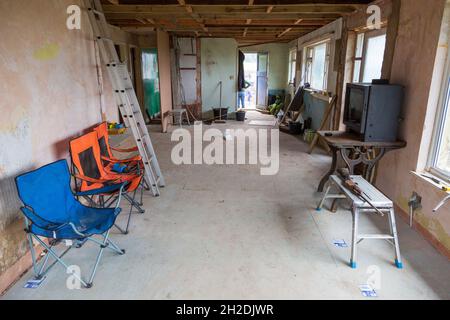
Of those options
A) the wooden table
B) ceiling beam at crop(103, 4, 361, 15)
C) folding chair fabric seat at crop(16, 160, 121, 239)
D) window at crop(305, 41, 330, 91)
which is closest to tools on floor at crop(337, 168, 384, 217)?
the wooden table

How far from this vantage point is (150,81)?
9336mm

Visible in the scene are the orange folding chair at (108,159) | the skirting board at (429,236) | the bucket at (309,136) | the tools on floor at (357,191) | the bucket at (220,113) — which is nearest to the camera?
the tools on floor at (357,191)

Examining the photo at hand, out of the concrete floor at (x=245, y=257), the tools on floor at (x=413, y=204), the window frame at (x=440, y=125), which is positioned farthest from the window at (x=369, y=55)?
the concrete floor at (x=245, y=257)

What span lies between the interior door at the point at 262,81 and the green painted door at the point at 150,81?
3799mm

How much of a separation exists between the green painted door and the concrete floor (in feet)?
19.3

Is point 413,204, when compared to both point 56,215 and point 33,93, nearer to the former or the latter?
point 56,215

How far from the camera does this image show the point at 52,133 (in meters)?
2.73

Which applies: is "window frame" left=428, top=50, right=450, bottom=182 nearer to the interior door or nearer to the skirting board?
the skirting board

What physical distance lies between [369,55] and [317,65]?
296 cm

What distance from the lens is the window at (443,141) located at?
2.67 m

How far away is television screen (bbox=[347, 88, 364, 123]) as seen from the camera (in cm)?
322

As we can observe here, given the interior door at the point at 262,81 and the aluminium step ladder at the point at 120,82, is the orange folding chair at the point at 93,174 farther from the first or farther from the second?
the interior door at the point at 262,81
